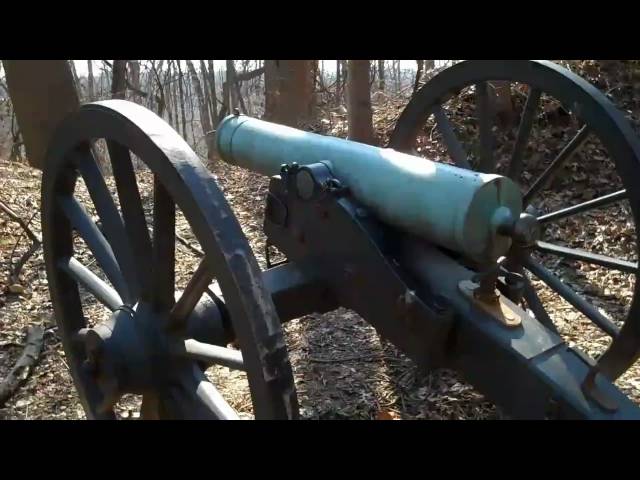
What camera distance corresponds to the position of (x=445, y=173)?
2.24m

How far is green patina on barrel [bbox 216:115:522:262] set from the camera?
7.04 ft

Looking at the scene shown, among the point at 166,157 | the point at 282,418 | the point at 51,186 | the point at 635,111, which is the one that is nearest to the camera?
the point at 282,418

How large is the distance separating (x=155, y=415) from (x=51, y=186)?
1.06 meters

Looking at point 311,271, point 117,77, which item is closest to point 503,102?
point 311,271

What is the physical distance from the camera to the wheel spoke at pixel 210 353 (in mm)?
1998

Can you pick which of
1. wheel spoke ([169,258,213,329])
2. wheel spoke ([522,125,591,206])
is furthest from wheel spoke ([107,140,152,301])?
wheel spoke ([522,125,591,206])

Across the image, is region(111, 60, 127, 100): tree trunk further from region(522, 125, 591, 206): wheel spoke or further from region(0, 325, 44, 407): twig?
region(522, 125, 591, 206): wheel spoke

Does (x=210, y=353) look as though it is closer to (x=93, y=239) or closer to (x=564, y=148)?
(x=93, y=239)

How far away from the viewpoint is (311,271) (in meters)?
2.54

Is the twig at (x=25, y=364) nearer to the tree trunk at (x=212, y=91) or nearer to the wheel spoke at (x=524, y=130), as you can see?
the wheel spoke at (x=524, y=130)

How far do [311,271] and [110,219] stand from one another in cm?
80

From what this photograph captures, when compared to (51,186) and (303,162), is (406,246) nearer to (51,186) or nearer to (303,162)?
(303,162)
